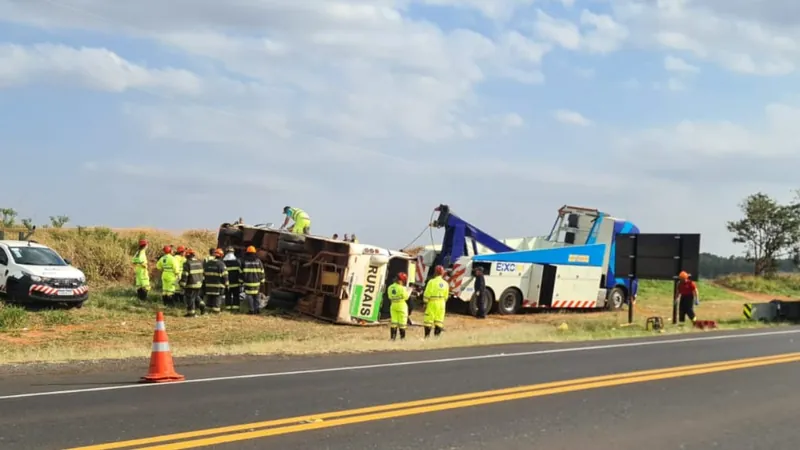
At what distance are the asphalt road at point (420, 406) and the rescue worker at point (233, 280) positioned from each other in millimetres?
9902

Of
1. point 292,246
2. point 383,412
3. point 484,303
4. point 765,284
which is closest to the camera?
point 383,412

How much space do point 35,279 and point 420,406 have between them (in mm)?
14239

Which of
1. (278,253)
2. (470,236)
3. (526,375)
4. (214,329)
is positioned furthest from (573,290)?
(526,375)

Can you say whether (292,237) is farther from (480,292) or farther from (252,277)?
(480,292)

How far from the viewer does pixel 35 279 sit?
19.7 metres

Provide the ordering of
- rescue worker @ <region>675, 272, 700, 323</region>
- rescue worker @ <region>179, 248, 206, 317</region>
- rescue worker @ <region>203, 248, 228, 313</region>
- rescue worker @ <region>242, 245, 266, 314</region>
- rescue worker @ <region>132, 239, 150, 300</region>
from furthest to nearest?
rescue worker @ <region>675, 272, 700, 323</region>
rescue worker @ <region>132, 239, 150, 300</region>
rescue worker @ <region>242, 245, 266, 314</region>
rescue worker @ <region>203, 248, 228, 313</region>
rescue worker @ <region>179, 248, 206, 317</region>

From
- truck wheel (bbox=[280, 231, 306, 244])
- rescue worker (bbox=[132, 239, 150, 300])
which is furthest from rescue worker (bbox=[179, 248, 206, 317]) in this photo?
truck wheel (bbox=[280, 231, 306, 244])

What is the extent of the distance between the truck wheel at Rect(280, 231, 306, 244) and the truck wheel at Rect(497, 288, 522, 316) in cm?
685

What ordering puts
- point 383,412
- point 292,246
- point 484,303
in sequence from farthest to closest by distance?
point 484,303, point 292,246, point 383,412

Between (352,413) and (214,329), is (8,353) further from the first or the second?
(352,413)

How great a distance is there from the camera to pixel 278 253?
23.5 metres

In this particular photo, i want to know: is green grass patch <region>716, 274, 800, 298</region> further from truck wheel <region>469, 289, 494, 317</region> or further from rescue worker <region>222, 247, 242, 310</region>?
rescue worker <region>222, 247, 242, 310</region>

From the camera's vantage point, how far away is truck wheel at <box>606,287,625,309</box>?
94.6 feet

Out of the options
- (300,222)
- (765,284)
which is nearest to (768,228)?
(765,284)
